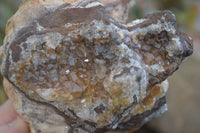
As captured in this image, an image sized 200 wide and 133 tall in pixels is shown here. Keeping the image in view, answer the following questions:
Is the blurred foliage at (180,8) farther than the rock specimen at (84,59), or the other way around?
the blurred foliage at (180,8)

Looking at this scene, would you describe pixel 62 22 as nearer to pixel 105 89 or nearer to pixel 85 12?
pixel 85 12

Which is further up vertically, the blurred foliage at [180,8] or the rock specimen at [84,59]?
the rock specimen at [84,59]

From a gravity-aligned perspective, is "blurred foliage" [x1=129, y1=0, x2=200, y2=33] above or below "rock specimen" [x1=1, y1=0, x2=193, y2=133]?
below

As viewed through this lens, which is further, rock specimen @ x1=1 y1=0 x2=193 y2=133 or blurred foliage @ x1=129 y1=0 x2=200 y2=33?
blurred foliage @ x1=129 y1=0 x2=200 y2=33

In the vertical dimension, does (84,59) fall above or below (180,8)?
above

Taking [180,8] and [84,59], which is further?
[180,8]

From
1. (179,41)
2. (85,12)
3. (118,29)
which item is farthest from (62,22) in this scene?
(179,41)

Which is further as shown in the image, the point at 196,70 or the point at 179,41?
the point at 196,70

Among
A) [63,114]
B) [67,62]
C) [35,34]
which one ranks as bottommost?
[63,114]
